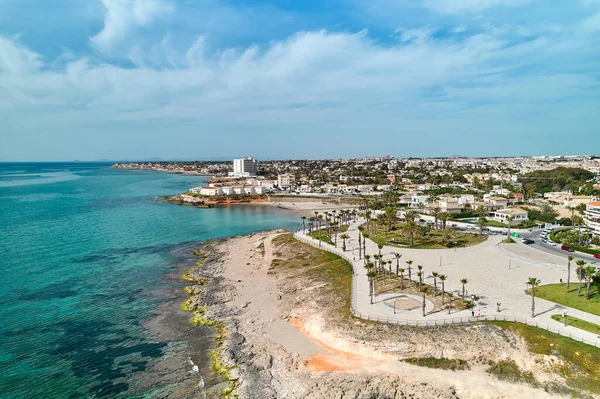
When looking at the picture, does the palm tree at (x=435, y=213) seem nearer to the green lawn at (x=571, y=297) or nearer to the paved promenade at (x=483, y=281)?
the paved promenade at (x=483, y=281)

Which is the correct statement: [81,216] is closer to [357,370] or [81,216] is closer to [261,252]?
[261,252]

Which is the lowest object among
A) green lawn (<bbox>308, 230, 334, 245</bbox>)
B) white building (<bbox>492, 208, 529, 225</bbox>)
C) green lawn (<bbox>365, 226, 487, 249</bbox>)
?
green lawn (<bbox>308, 230, 334, 245</bbox>)

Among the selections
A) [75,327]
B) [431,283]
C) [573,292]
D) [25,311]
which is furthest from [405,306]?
[25,311]

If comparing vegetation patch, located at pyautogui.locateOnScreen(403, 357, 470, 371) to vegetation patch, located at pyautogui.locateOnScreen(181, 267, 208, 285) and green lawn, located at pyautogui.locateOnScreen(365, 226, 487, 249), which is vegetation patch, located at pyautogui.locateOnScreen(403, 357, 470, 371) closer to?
vegetation patch, located at pyautogui.locateOnScreen(181, 267, 208, 285)

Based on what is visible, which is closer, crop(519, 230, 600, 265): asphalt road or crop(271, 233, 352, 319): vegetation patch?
crop(271, 233, 352, 319): vegetation patch

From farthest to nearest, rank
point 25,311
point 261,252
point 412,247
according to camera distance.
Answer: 1. point 261,252
2. point 412,247
3. point 25,311

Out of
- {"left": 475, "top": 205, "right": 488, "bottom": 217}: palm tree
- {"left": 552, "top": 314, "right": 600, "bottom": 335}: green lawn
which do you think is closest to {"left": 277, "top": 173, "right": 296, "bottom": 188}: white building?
{"left": 475, "top": 205, "right": 488, "bottom": 217}: palm tree
